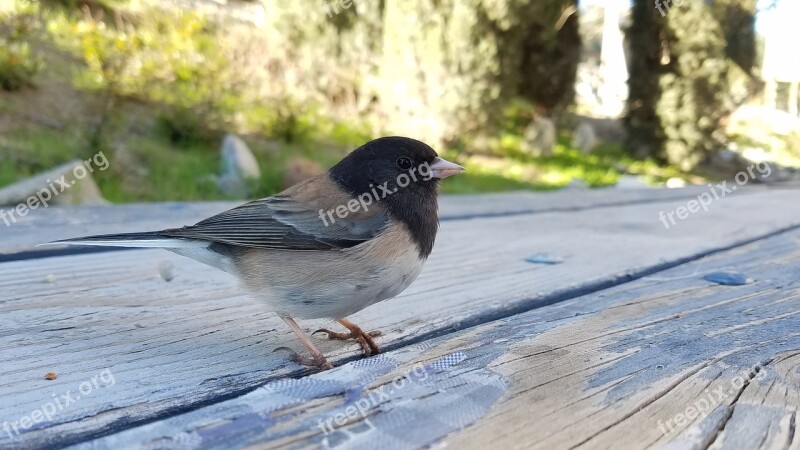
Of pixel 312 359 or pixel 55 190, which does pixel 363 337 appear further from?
pixel 55 190

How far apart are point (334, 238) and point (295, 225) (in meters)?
0.11

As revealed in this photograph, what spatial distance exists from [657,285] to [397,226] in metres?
0.54

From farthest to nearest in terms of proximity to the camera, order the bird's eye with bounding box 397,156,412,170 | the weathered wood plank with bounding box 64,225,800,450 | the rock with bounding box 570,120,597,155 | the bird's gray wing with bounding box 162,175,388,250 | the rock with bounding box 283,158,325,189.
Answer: the rock with bounding box 570,120,597,155, the rock with bounding box 283,158,325,189, the bird's eye with bounding box 397,156,412,170, the bird's gray wing with bounding box 162,175,388,250, the weathered wood plank with bounding box 64,225,800,450

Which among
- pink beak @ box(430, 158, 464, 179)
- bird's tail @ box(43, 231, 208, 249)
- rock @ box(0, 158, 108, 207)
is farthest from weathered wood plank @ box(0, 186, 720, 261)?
rock @ box(0, 158, 108, 207)

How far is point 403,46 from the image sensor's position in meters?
7.88

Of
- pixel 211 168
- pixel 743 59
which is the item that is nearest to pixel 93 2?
pixel 211 168

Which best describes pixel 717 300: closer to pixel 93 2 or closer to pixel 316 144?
Result: pixel 316 144

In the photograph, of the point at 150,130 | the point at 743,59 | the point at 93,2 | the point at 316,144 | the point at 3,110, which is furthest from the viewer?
the point at 743,59

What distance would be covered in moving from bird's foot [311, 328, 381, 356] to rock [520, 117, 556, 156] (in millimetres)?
9198

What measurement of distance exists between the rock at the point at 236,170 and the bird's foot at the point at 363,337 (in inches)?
153

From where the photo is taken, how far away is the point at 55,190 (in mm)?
2973

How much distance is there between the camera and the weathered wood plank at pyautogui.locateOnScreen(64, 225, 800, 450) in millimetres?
627

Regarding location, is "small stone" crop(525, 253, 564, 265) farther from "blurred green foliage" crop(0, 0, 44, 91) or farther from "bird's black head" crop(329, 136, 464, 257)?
"blurred green foliage" crop(0, 0, 44, 91)
